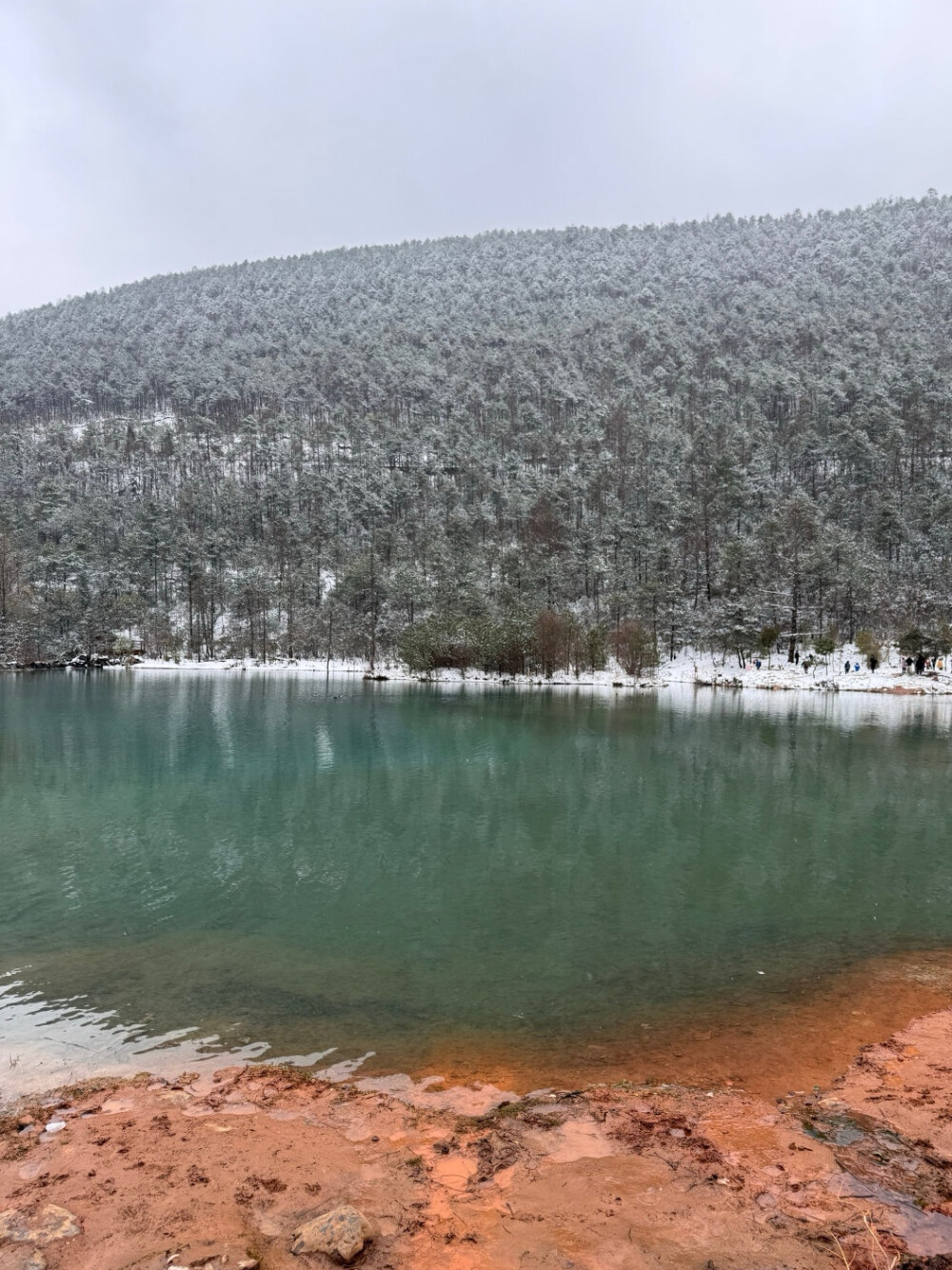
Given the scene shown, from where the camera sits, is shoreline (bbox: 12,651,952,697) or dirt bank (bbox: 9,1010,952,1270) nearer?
dirt bank (bbox: 9,1010,952,1270)

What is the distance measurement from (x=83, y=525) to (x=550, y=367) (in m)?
101

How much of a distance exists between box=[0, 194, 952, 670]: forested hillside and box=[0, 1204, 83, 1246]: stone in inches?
2515

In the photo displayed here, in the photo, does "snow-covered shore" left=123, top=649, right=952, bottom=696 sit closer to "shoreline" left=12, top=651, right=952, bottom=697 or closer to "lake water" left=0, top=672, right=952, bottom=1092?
"shoreline" left=12, top=651, right=952, bottom=697

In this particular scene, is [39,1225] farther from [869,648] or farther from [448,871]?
[869,648]

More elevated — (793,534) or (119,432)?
(119,432)

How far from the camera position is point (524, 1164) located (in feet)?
16.7

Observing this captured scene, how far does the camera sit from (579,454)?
411 ft

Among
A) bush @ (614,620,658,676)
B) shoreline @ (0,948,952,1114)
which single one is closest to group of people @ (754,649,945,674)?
bush @ (614,620,658,676)

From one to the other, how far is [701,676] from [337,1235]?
71.4 meters

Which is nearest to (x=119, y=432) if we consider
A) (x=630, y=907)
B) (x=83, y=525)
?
(x=83, y=525)

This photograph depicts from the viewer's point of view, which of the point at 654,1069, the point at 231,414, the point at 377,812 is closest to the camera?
the point at 654,1069

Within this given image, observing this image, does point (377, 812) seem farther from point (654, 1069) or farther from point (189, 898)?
point (654, 1069)

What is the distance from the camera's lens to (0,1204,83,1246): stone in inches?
167

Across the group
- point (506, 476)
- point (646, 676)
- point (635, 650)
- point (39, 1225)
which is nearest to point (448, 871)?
point (39, 1225)
